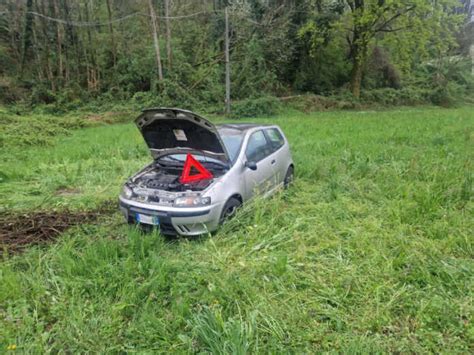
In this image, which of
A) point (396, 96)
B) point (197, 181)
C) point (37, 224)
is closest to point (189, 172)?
point (197, 181)

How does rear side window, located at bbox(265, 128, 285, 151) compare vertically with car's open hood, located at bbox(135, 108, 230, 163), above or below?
below

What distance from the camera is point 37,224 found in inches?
183

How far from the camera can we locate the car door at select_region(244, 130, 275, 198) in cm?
498

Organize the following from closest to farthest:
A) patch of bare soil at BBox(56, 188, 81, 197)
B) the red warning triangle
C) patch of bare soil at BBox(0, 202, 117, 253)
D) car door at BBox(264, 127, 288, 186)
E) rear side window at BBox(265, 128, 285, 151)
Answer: patch of bare soil at BBox(0, 202, 117, 253)
the red warning triangle
car door at BBox(264, 127, 288, 186)
rear side window at BBox(265, 128, 285, 151)
patch of bare soil at BBox(56, 188, 81, 197)

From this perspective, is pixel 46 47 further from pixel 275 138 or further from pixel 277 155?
pixel 277 155

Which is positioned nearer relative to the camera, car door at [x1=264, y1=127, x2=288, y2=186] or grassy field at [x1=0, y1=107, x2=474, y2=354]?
grassy field at [x1=0, y1=107, x2=474, y2=354]

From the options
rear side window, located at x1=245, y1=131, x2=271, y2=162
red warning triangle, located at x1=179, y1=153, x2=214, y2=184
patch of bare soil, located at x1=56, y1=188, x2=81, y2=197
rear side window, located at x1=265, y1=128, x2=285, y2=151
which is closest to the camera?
red warning triangle, located at x1=179, y1=153, x2=214, y2=184

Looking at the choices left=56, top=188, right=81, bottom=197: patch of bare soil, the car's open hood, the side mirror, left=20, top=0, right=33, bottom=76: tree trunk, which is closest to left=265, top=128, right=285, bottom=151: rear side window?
the side mirror

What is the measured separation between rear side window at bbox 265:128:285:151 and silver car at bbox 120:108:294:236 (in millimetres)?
255

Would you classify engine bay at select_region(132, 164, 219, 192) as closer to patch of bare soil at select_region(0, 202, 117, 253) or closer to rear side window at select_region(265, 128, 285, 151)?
patch of bare soil at select_region(0, 202, 117, 253)

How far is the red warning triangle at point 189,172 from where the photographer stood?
4.57m

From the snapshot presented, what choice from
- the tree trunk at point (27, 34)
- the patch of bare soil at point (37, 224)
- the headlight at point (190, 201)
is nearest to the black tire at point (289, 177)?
the headlight at point (190, 201)

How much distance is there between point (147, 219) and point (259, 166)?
6.79 feet

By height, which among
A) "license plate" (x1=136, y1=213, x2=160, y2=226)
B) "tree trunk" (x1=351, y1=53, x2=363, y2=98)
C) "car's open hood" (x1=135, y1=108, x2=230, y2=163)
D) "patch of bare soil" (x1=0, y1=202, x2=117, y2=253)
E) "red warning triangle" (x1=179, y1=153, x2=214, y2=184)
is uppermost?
"tree trunk" (x1=351, y1=53, x2=363, y2=98)
